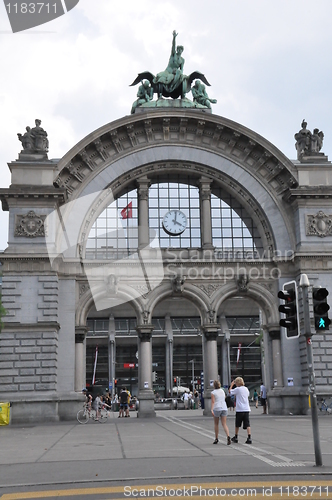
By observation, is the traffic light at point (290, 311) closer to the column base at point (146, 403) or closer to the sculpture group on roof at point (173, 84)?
the column base at point (146, 403)

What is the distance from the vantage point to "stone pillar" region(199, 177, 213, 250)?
43156 mm

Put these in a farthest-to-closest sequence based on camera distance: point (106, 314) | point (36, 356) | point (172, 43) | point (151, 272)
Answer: point (106, 314), point (172, 43), point (151, 272), point (36, 356)

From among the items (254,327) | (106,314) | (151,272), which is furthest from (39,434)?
(254,327)

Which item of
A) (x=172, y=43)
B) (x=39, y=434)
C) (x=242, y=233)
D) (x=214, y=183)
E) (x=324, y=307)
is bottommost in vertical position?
(x=39, y=434)

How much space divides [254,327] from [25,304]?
56.6 metres

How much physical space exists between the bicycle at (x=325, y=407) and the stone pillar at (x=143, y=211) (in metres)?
15.1

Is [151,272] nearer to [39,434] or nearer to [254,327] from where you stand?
[39,434]

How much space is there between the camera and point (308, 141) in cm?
4434

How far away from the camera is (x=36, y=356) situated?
37.8m

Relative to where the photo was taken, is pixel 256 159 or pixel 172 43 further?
pixel 172 43

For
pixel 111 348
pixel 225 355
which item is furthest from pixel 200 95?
pixel 225 355

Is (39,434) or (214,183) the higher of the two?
(214,183)

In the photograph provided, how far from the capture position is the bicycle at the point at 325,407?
38.5m

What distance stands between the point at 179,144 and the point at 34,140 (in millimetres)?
10015
